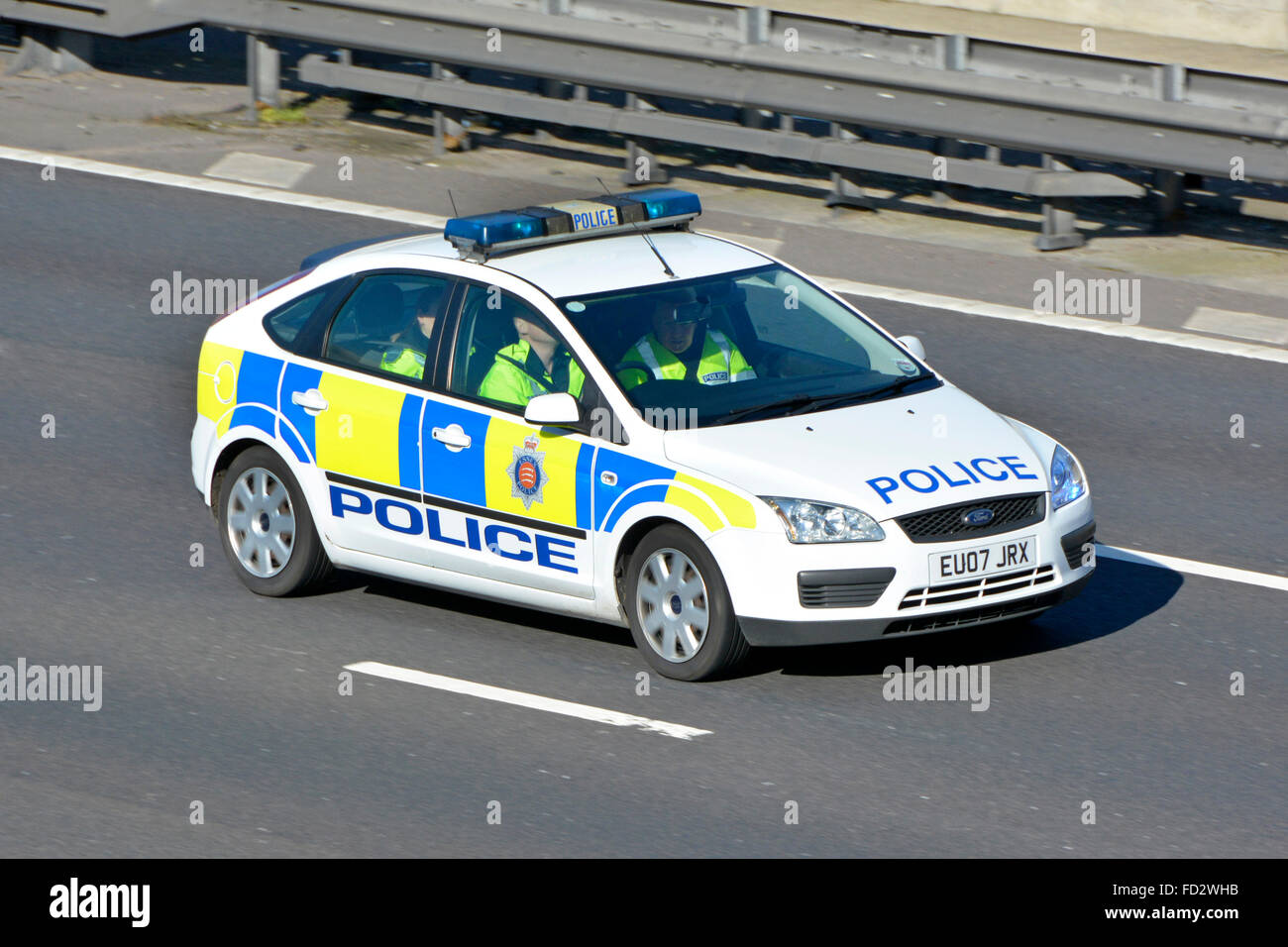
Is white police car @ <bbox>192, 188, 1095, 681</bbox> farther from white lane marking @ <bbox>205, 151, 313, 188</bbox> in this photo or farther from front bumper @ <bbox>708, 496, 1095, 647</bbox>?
white lane marking @ <bbox>205, 151, 313, 188</bbox>

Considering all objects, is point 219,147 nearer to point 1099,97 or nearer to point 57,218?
point 57,218

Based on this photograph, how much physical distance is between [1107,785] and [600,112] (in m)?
10.0

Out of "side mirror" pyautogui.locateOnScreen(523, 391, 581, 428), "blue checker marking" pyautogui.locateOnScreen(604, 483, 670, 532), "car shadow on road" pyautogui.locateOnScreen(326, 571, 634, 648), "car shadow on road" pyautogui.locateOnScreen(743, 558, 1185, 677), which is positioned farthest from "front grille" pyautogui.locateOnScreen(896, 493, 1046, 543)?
"car shadow on road" pyautogui.locateOnScreen(326, 571, 634, 648)

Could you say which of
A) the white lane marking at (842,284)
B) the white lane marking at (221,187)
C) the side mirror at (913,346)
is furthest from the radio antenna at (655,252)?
the white lane marking at (221,187)

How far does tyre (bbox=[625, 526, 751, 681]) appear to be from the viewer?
8617 mm

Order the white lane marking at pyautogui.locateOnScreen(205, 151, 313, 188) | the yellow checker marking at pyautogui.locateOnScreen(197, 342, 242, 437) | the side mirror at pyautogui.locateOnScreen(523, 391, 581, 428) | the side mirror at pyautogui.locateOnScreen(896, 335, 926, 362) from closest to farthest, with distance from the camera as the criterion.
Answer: the side mirror at pyautogui.locateOnScreen(523, 391, 581, 428) → the side mirror at pyautogui.locateOnScreen(896, 335, 926, 362) → the yellow checker marking at pyautogui.locateOnScreen(197, 342, 242, 437) → the white lane marking at pyautogui.locateOnScreen(205, 151, 313, 188)

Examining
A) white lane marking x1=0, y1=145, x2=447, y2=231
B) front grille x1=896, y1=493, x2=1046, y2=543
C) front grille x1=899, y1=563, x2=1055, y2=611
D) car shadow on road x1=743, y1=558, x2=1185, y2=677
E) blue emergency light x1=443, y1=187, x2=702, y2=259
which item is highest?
blue emergency light x1=443, y1=187, x2=702, y2=259

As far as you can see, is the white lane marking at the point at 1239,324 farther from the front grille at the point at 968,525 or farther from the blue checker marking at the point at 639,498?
the blue checker marking at the point at 639,498

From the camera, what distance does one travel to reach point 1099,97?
50.1 feet

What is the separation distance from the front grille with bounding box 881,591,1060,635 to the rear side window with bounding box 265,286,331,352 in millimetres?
3121

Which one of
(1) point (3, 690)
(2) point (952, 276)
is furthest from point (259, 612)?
(2) point (952, 276)

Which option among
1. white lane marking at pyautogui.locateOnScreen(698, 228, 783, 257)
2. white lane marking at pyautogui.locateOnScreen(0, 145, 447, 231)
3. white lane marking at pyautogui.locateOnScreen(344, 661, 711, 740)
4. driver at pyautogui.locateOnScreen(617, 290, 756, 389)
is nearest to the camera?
white lane marking at pyautogui.locateOnScreen(344, 661, 711, 740)

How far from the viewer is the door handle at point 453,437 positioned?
365 inches

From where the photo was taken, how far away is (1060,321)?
14.2m
